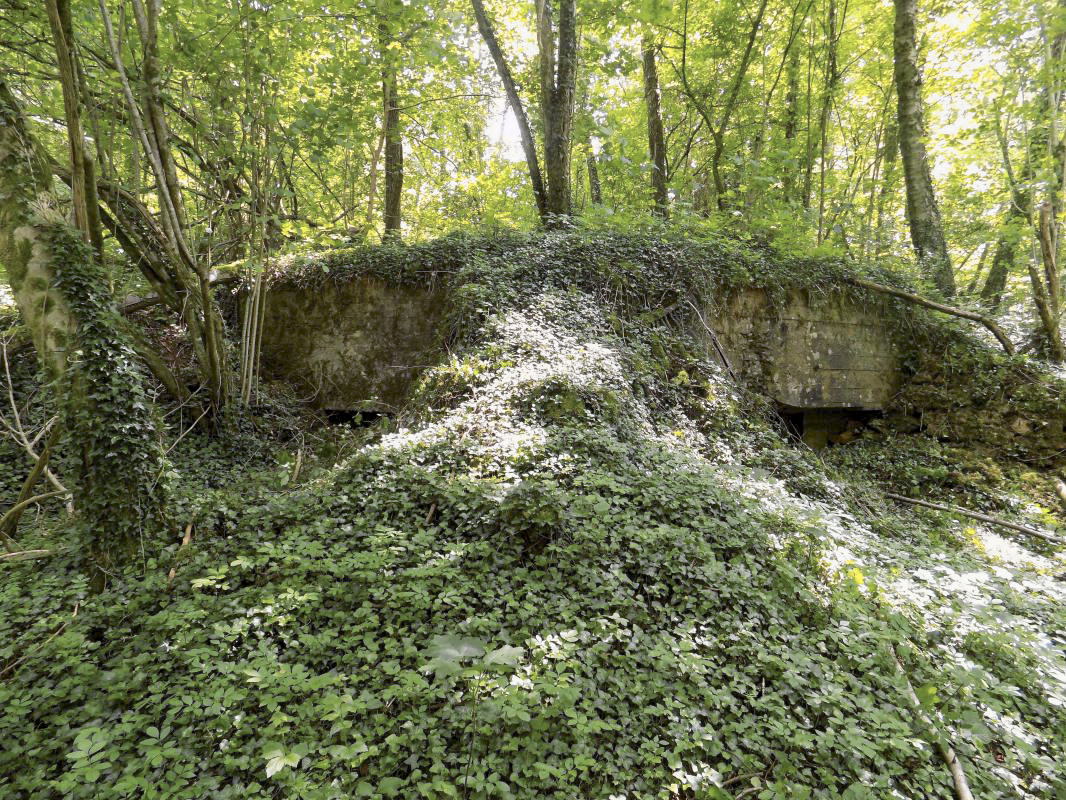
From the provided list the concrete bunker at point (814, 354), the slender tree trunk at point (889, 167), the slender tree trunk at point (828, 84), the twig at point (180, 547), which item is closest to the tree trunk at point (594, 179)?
the slender tree trunk at point (828, 84)

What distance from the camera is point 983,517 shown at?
5066 mm

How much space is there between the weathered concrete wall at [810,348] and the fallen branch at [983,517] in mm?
2133

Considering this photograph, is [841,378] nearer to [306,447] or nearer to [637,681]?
[637,681]

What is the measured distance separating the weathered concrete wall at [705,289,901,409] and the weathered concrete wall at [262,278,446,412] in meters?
4.19

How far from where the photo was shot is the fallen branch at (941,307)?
7.50 meters

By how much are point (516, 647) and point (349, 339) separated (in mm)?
5813

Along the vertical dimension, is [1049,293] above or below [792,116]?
below

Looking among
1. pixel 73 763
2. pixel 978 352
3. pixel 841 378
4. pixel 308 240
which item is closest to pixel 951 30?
pixel 978 352

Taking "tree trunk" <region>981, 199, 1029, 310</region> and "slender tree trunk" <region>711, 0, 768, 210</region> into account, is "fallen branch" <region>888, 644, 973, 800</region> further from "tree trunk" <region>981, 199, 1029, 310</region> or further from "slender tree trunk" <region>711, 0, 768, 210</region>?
"tree trunk" <region>981, 199, 1029, 310</region>

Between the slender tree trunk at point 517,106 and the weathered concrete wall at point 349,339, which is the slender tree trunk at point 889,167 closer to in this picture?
the slender tree trunk at point 517,106

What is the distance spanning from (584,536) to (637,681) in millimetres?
931

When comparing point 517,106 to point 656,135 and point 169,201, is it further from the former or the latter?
point 169,201

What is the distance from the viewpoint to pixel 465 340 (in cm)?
554

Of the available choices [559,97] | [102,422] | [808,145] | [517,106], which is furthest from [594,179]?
[102,422]
